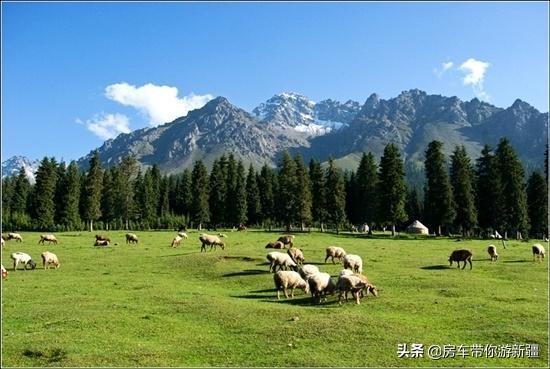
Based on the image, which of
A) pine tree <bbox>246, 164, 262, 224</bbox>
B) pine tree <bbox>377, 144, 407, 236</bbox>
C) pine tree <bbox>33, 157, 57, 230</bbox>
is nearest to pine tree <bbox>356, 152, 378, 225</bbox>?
pine tree <bbox>377, 144, 407, 236</bbox>

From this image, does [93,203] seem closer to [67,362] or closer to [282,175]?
[282,175]

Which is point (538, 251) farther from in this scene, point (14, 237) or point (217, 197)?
point (217, 197)

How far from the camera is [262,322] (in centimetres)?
2362

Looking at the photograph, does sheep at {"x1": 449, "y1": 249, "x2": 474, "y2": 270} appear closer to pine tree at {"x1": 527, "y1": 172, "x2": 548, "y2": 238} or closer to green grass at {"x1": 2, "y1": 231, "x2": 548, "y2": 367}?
green grass at {"x1": 2, "y1": 231, "x2": 548, "y2": 367}

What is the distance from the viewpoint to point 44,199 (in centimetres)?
10331

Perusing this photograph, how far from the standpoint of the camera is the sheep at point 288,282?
30.4 metres

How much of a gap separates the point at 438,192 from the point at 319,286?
65.1 metres

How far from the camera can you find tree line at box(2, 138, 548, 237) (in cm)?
8688

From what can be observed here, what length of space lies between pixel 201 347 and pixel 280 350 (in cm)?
334

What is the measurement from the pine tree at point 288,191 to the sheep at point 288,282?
64538 millimetres

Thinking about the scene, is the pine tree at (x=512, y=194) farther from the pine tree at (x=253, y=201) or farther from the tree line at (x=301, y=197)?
the pine tree at (x=253, y=201)

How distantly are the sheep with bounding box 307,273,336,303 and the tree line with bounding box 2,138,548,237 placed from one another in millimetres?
59658

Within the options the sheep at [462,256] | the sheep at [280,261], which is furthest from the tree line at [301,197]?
the sheep at [280,261]

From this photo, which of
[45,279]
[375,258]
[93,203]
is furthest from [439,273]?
[93,203]
